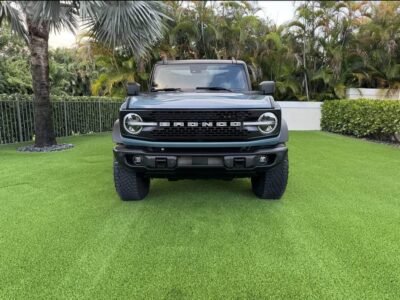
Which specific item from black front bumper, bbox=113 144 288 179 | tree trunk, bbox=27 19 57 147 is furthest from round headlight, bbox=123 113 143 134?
tree trunk, bbox=27 19 57 147

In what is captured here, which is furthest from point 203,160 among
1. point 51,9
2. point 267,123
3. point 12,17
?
point 12,17

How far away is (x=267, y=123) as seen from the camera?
3336 mm

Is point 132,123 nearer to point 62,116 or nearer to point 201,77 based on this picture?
point 201,77

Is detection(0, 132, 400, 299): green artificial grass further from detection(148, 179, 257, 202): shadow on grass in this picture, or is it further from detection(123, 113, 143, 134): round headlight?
detection(123, 113, 143, 134): round headlight

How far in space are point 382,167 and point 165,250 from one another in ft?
15.8

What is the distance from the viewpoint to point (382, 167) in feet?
19.6

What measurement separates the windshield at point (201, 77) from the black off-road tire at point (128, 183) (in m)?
1.31

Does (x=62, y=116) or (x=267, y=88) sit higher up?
(x=267, y=88)

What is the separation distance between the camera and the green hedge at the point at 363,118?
29.5 feet

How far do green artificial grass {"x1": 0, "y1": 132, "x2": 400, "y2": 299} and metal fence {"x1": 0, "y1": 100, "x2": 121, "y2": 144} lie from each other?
4579 millimetres

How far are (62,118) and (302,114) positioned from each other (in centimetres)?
916

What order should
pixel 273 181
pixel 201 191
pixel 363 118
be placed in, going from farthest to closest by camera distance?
pixel 363 118
pixel 201 191
pixel 273 181

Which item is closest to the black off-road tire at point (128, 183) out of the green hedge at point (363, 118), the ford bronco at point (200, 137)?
the ford bronco at point (200, 137)

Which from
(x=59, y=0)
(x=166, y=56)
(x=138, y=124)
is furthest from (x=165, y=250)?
(x=166, y=56)
